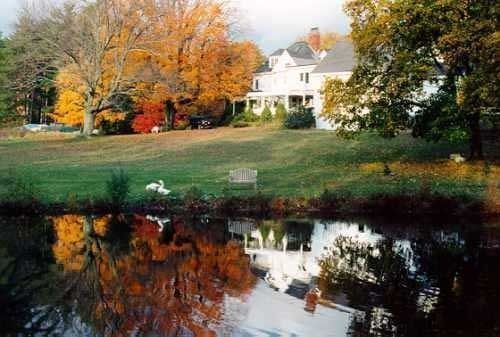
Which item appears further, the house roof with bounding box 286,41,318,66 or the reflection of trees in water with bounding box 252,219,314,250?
the house roof with bounding box 286,41,318,66

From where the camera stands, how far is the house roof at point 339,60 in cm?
5025

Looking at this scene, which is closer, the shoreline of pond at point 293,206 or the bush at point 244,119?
the shoreline of pond at point 293,206

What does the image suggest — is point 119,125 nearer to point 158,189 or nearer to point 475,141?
point 475,141

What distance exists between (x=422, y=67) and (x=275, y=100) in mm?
35953

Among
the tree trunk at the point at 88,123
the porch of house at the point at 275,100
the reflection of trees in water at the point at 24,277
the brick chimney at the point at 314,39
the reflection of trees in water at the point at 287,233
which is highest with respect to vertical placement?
the brick chimney at the point at 314,39

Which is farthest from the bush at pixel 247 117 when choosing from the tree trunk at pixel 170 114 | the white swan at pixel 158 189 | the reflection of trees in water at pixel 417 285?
the reflection of trees in water at pixel 417 285

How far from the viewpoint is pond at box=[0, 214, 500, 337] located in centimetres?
1072

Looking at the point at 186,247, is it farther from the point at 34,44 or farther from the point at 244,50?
the point at 244,50

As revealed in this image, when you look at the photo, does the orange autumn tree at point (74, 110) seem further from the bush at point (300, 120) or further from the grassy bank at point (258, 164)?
the bush at point (300, 120)

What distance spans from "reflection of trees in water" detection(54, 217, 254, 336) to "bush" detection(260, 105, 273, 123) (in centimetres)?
3761

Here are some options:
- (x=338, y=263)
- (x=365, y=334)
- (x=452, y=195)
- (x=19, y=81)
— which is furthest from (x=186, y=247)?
(x=19, y=81)

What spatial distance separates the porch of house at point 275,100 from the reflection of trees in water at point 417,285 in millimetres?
42374

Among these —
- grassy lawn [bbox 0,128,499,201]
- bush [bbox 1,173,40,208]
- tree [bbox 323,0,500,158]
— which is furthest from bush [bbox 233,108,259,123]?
bush [bbox 1,173,40,208]

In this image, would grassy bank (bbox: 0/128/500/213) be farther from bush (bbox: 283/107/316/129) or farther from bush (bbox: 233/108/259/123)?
bush (bbox: 233/108/259/123)
